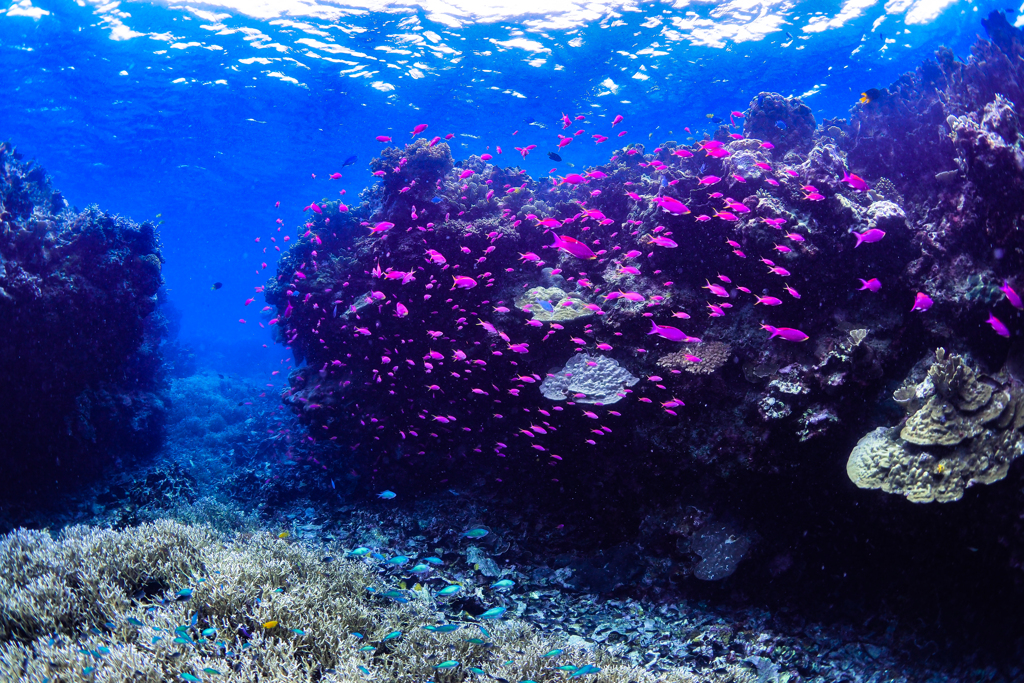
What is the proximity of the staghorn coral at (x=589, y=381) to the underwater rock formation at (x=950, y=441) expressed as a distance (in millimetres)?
3049

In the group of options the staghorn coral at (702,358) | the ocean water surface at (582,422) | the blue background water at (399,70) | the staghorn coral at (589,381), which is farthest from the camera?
the blue background water at (399,70)

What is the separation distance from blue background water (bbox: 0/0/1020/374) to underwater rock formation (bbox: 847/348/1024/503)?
53.1ft

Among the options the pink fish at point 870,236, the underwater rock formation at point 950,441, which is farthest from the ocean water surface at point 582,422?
the pink fish at point 870,236

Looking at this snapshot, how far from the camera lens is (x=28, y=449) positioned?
9.20m

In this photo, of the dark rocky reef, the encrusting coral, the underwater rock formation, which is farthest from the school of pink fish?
the dark rocky reef

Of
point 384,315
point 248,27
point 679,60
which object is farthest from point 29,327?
point 679,60

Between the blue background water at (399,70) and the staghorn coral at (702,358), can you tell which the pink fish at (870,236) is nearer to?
the staghorn coral at (702,358)

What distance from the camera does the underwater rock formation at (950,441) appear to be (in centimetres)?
494

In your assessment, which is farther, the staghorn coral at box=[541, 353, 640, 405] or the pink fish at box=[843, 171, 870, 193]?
the pink fish at box=[843, 171, 870, 193]

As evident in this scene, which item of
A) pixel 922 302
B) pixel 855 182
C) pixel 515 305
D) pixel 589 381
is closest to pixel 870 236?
pixel 922 302

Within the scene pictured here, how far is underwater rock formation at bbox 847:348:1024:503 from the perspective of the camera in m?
4.94

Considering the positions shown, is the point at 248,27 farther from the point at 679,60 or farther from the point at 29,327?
the point at 679,60

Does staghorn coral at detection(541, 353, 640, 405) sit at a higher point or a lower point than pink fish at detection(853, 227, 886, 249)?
lower

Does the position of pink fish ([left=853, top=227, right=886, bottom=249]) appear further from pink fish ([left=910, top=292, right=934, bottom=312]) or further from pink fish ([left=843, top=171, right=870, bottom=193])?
pink fish ([left=843, top=171, right=870, bottom=193])
